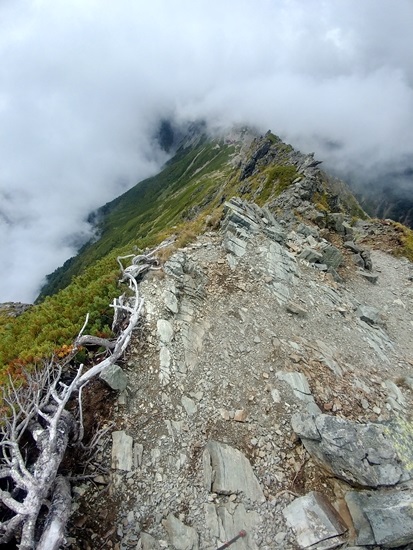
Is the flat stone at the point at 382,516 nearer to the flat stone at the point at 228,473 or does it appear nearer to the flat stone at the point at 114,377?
the flat stone at the point at 228,473

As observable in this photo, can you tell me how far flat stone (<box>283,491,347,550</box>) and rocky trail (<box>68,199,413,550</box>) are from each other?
0.02m

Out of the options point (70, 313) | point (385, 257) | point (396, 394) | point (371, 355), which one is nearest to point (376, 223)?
point (385, 257)

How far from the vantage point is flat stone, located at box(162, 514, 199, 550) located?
6.88 metres

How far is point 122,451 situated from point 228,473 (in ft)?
9.06

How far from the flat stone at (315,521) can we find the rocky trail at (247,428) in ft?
0.08

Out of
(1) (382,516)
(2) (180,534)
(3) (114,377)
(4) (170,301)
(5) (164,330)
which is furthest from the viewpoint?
(4) (170,301)

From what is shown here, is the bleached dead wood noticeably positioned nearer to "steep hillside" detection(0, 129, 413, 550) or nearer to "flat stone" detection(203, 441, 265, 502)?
"steep hillside" detection(0, 129, 413, 550)

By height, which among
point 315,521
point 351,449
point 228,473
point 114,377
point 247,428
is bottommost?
point 315,521

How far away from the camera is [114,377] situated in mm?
9312

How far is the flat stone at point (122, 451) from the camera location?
784 cm

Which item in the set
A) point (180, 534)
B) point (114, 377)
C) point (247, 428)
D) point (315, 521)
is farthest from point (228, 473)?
point (114, 377)

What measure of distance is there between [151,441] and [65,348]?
167 inches

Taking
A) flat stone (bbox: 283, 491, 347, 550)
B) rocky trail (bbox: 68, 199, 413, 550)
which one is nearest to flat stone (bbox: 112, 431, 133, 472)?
rocky trail (bbox: 68, 199, 413, 550)

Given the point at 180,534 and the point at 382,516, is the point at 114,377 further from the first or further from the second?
the point at 382,516
